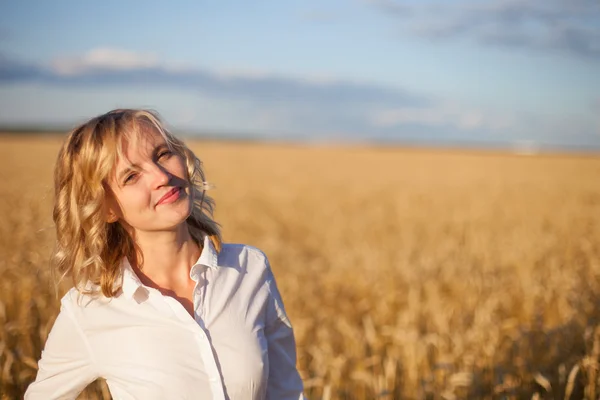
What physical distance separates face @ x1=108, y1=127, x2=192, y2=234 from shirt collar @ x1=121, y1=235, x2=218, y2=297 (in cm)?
13

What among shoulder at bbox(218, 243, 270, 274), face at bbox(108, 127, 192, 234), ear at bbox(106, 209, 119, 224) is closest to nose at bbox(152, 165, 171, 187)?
face at bbox(108, 127, 192, 234)

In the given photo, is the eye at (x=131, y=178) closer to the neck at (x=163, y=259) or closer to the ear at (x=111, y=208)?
the ear at (x=111, y=208)

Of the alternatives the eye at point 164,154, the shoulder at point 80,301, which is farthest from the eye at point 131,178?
the shoulder at point 80,301

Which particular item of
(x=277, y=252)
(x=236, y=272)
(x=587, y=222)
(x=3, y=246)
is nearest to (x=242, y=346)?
(x=236, y=272)

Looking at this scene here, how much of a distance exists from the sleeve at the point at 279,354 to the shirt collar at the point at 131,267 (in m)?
0.23

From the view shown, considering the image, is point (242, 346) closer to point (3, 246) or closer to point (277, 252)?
point (277, 252)

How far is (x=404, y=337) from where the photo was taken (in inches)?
143

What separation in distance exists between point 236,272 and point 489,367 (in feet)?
7.76

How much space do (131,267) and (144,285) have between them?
4.5 inches

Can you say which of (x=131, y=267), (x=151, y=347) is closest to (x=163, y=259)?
(x=131, y=267)

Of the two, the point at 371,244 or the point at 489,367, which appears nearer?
the point at 489,367

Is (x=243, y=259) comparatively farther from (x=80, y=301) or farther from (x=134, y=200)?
(x=80, y=301)

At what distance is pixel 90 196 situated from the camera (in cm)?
175

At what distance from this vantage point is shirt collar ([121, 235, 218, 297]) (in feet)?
5.48
